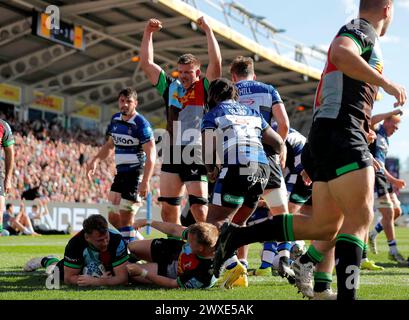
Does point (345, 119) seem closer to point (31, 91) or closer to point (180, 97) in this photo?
point (180, 97)

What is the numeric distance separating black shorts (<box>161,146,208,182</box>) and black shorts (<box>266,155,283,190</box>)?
2.41 ft

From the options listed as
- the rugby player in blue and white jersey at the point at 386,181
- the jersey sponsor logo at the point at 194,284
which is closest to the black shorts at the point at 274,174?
the jersey sponsor logo at the point at 194,284

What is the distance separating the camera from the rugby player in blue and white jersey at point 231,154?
19.7 ft

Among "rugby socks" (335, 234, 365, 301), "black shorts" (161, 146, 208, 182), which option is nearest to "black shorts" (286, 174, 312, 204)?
"black shorts" (161, 146, 208, 182)

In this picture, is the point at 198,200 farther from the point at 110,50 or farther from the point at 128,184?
the point at 110,50

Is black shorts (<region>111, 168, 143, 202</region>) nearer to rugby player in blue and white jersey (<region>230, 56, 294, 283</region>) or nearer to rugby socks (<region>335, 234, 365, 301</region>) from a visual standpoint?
rugby player in blue and white jersey (<region>230, 56, 294, 283</region>)

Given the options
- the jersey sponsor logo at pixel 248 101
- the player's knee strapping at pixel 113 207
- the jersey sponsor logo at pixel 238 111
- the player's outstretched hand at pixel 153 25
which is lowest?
the player's knee strapping at pixel 113 207

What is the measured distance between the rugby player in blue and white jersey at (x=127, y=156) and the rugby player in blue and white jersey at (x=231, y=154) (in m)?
2.85

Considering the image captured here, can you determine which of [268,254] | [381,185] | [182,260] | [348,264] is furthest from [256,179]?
[381,185]

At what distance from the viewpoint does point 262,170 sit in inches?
245

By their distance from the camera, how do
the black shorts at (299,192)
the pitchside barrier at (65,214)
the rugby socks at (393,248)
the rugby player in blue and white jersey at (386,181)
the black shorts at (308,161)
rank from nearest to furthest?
the black shorts at (308,161), the black shorts at (299,192), the rugby player in blue and white jersey at (386,181), the rugby socks at (393,248), the pitchside barrier at (65,214)

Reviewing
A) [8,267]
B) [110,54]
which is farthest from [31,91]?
[8,267]

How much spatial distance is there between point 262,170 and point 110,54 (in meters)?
26.3

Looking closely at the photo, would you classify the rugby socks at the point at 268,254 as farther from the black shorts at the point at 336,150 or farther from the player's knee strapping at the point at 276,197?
the black shorts at the point at 336,150
